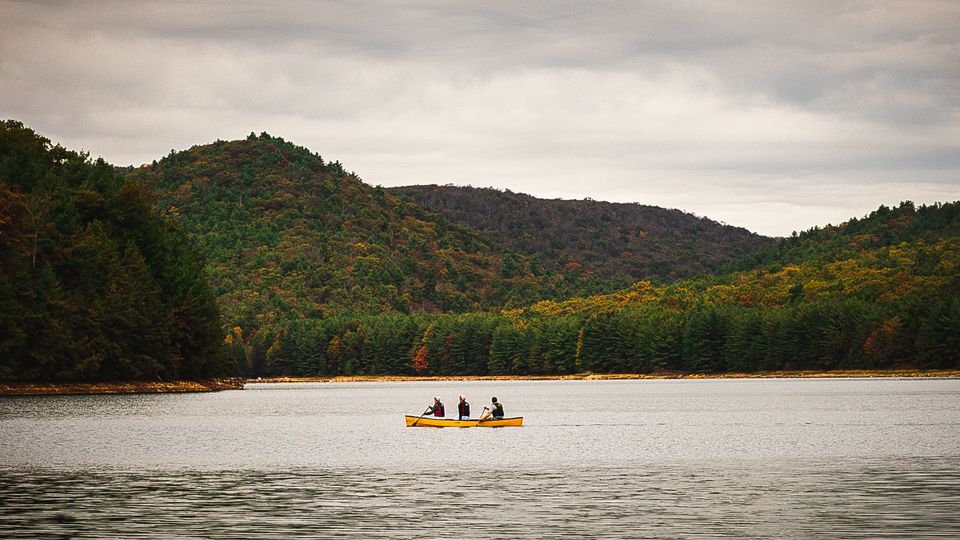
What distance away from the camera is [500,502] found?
140 feet

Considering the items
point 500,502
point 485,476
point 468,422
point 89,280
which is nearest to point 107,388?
point 89,280

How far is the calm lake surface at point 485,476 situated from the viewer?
37.0m

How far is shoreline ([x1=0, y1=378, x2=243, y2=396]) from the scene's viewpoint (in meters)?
123

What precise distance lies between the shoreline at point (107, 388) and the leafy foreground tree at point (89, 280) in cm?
94

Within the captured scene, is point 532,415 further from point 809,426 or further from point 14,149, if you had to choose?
point 14,149


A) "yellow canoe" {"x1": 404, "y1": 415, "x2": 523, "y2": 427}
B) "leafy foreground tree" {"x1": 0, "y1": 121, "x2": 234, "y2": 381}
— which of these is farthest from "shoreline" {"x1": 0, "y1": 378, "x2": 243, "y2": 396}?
"yellow canoe" {"x1": 404, "y1": 415, "x2": 523, "y2": 427}

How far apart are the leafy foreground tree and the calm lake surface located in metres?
22.3

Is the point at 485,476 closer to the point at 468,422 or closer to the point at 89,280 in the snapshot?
the point at 468,422

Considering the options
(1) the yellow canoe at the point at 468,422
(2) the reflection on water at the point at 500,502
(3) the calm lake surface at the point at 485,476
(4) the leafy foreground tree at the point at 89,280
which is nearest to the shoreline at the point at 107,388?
(4) the leafy foreground tree at the point at 89,280

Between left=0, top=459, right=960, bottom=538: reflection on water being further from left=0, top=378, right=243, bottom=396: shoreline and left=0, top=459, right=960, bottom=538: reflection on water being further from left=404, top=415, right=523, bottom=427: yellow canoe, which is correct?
left=0, top=378, right=243, bottom=396: shoreline

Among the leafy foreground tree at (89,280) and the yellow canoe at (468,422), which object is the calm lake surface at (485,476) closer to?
the yellow canoe at (468,422)

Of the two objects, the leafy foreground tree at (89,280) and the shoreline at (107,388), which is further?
the shoreline at (107,388)

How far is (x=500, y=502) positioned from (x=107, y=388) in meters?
101

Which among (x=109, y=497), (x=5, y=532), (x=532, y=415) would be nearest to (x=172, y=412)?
(x=532, y=415)
